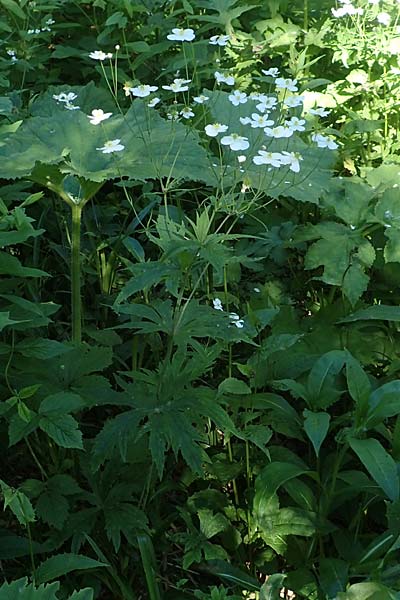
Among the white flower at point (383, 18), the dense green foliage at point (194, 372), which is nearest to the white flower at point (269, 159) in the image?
the dense green foliage at point (194, 372)

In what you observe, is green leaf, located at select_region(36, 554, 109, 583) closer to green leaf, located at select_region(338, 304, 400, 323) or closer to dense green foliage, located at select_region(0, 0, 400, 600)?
dense green foliage, located at select_region(0, 0, 400, 600)

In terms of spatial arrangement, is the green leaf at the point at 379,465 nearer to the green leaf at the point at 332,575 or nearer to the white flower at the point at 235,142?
the green leaf at the point at 332,575

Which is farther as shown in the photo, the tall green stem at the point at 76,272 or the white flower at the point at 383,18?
the white flower at the point at 383,18

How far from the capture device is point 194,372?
68.5 inches

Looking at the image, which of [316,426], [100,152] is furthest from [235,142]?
[316,426]

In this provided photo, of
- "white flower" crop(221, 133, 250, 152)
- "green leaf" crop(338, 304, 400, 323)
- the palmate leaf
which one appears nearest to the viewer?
"white flower" crop(221, 133, 250, 152)

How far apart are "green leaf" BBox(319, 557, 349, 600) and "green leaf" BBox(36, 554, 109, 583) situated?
550 mm

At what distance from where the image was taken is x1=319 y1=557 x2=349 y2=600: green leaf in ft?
5.67

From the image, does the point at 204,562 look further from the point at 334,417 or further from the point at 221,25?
the point at 221,25

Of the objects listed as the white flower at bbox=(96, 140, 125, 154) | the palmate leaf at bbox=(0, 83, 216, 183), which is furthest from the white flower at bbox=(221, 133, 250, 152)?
the white flower at bbox=(96, 140, 125, 154)

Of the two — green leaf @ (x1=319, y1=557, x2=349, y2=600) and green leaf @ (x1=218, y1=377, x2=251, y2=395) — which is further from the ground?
green leaf @ (x1=218, y1=377, x2=251, y2=395)

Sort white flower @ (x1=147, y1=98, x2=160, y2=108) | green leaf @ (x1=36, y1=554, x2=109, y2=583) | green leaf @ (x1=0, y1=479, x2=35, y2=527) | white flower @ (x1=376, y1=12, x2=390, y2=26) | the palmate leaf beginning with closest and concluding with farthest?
1. green leaf @ (x1=0, y1=479, x2=35, y2=527)
2. green leaf @ (x1=36, y1=554, x2=109, y2=583)
3. the palmate leaf
4. white flower @ (x1=147, y1=98, x2=160, y2=108)
5. white flower @ (x1=376, y1=12, x2=390, y2=26)

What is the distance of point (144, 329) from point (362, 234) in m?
0.96

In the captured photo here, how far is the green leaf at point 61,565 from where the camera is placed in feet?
4.93
